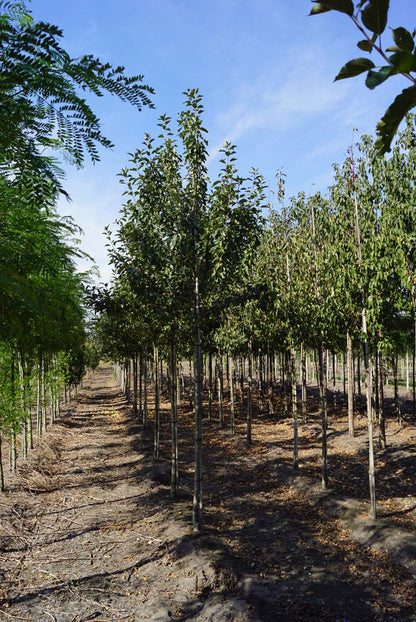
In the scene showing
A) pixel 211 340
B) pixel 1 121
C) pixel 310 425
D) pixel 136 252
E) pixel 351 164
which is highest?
pixel 351 164

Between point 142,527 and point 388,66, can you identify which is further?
point 142,527

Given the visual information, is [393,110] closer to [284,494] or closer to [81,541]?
[81,541]

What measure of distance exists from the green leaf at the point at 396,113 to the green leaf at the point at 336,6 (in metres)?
0.22

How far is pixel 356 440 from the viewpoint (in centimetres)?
1658

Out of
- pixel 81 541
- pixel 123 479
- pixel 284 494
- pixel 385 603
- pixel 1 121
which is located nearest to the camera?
A: pixel 1 121

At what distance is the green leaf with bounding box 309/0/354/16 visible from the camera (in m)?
0.89

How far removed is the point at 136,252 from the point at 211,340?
1072cm

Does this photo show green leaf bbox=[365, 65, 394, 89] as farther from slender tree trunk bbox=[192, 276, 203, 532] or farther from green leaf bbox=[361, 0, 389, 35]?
slender tree trunk bbox=[192, 276, 203, 532]

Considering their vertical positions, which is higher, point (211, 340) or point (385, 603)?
point (211, 340)

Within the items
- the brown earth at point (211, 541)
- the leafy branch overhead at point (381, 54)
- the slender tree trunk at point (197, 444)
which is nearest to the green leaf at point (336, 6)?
the leafy branch overhead at point (381, 54)

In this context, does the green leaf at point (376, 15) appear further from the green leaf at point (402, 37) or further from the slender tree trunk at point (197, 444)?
the slender tree trunk at point (197, 444)

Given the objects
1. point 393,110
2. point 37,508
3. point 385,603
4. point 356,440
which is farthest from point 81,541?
point 356,440

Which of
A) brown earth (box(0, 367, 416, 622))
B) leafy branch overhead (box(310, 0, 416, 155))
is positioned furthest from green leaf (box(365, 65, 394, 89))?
brown earth (box(0, 367, 416, 622))

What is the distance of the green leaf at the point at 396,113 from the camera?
36.0 inches
